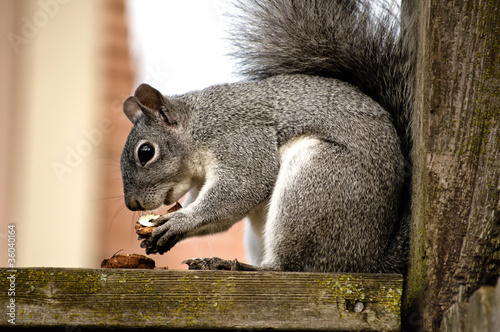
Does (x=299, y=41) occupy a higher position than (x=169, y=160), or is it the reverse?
(x=299, y=41)

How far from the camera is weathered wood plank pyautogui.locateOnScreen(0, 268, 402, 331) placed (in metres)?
1.16

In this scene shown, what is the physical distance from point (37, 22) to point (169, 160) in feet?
4.98

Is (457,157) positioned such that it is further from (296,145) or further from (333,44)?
(333,44)

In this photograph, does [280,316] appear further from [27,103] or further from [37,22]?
[27,103]

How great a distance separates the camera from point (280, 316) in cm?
117

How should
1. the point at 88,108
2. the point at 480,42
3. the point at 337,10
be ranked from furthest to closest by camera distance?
the point at 88,108, the point at 337,10, the point at 480,42

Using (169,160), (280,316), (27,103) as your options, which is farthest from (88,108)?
(280,316)

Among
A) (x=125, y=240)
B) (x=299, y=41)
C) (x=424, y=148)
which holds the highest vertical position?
(x=299, y=41)

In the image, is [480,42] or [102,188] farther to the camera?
[102,188]

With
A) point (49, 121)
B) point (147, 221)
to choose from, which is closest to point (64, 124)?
point (49, 121)

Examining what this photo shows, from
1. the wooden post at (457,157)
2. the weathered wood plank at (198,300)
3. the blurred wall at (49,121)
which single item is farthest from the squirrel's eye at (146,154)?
the blurred wall at (49,121)

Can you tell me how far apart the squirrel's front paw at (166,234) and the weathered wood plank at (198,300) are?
287 mm

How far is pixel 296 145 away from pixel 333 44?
31 centimetres

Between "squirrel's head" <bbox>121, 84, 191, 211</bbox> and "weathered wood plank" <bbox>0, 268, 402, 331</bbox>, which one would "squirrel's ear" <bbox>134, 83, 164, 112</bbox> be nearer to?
"squirrel's head" <bbox>121, 84, 191, 211</bbox>
